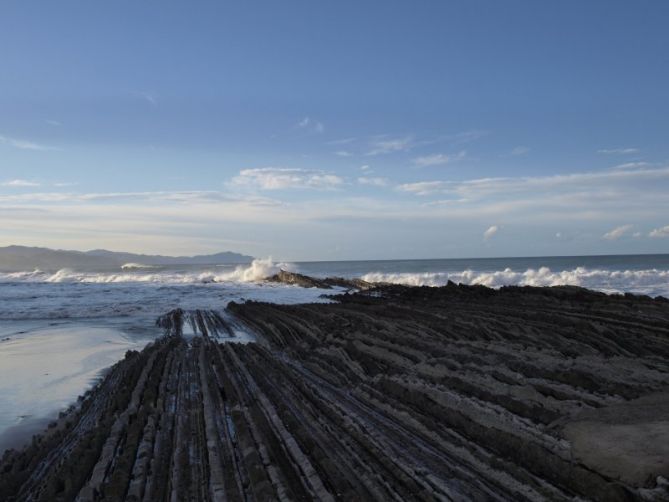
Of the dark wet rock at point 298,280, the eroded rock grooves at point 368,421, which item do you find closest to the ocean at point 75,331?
the eroded rock grooves at point 368,421

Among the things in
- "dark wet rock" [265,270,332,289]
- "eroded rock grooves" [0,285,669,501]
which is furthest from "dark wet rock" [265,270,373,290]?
"eroded rock grooves" [0,285,669,501]

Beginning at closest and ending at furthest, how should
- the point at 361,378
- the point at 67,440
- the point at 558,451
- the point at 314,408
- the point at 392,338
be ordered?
1. the point at 558,451
2. the point at 67,440
3. the point at 314,408
4. the point at 361,378
5. the point at 392,338

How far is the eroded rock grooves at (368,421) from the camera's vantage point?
4684 millimetres

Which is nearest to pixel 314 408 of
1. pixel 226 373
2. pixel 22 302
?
pixel 226 373

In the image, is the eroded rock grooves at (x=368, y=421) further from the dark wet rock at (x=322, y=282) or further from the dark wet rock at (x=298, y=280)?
the dark wet rock at (x=298, y=280)

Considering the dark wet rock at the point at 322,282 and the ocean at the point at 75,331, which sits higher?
the dark wet rock at the point at 322,282

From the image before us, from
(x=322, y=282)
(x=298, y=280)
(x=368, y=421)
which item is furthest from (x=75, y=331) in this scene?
(x=298, y=280)

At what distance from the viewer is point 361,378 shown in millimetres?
8906

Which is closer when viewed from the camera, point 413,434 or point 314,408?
point 413,434

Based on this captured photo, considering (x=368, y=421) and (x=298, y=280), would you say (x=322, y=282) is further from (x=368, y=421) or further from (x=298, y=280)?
(x=368, y=421)

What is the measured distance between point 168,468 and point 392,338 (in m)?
7.18

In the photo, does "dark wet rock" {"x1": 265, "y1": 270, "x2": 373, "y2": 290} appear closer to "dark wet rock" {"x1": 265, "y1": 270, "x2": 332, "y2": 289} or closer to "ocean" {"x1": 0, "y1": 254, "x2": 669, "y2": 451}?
"dark wet rock" {"x1": 265, "y1": 270, "x2": 332, "y2": 289}

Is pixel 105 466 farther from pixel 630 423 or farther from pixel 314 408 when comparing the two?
pixel 630 423

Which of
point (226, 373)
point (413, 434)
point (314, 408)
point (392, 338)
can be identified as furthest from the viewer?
point (392, 338)
